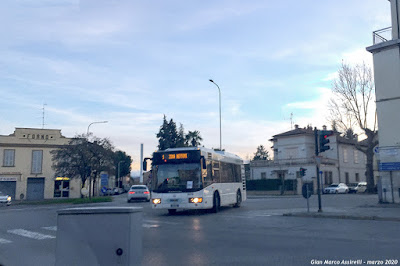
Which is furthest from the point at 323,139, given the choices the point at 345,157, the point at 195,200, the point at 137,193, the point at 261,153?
the point at 261,153

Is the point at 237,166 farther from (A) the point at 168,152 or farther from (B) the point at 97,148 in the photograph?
(B) the point at 97,148

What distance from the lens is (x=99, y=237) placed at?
4.27 metres

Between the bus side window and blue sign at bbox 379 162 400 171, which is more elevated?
blue sign at bbox 379 162 400 171

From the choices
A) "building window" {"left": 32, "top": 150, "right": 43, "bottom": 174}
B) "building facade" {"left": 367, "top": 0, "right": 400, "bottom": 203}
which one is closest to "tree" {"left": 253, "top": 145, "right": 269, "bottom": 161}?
"building window" {"left": 32, "top": 150, "right": 43, "bottom": 174}

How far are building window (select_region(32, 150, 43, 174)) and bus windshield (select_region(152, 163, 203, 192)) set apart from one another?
1512 inches

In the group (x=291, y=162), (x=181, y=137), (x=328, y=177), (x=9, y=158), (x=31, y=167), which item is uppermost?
(x=181, y=137)

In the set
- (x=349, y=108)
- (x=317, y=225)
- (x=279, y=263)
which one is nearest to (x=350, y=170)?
(x=349, y=108)

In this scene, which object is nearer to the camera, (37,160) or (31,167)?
(31,167)

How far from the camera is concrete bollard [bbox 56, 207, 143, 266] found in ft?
13.7

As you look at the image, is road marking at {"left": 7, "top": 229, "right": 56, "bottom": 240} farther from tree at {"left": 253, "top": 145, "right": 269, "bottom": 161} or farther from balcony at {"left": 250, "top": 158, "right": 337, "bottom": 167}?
tree at {"left": 253, "top": 145, "right": 269, "bottom": 161}

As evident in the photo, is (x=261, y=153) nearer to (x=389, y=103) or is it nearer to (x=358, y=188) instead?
(x=358, y=188)

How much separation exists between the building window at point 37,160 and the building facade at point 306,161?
30923 millimetres

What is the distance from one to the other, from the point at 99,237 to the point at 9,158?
51722 millimetres

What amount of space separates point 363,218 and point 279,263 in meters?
10.1
